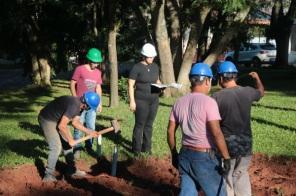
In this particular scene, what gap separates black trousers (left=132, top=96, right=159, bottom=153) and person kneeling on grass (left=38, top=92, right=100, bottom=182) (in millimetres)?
1270

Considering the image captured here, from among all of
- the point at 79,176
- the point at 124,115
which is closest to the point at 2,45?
the point at 124,115

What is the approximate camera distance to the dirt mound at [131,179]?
7398mm

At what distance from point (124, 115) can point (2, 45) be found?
1483 cm

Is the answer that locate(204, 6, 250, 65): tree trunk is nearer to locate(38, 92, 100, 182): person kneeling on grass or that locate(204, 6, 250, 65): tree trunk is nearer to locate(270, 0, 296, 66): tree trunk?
locate(38, 92, 100, 182): person kneeling on grass

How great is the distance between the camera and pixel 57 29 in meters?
28.5

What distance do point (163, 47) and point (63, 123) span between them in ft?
42.6

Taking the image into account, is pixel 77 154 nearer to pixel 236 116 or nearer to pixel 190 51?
pixel 236 116

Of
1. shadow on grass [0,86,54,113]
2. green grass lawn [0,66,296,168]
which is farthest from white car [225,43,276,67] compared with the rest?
green grass lawn [0,66,296,168]

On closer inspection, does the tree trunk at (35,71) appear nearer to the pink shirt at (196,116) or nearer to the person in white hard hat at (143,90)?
the person in white hard hat at (143,90)

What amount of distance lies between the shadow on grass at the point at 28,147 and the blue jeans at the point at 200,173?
4.87 m

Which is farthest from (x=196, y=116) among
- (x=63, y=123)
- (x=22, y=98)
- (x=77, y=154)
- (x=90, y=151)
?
(x=22, y=98)

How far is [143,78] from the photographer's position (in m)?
8.91

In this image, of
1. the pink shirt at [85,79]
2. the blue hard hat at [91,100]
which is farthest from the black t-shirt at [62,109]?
the pink shirt at [85,79]

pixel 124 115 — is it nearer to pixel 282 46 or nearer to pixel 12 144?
pixel 12 144
